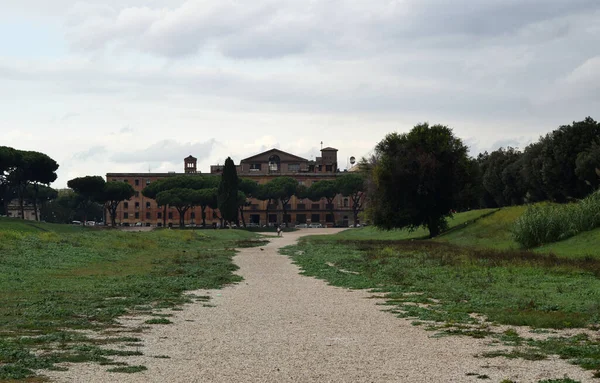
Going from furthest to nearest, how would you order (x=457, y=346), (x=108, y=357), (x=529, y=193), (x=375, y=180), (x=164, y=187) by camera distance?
(x=164, y=187)
(x=529, y=193)
(x=375, y=180)
(x=457, y=346)
(x=108, y=357)

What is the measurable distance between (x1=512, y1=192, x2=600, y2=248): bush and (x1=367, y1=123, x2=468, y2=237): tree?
23320mm

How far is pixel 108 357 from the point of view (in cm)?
1558

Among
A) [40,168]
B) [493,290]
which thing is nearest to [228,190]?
[40,168]

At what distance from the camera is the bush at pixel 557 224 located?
5162 cm

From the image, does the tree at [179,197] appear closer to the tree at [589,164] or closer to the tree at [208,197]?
the tree at [208,197]

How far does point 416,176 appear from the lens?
255 feet

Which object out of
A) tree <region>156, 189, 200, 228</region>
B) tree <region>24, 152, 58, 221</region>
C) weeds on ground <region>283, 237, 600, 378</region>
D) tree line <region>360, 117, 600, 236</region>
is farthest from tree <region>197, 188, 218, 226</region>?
weeds on ground <region>283, 237, 600, 378</region>

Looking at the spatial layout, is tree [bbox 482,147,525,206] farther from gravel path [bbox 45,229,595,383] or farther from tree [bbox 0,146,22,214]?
gravel path [bbox 45,229,595,383]

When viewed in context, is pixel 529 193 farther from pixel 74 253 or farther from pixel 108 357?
pixel 108 357

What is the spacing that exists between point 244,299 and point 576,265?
54.7 feet

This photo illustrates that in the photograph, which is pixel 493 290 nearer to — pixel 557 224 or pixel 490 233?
pixel 557 224

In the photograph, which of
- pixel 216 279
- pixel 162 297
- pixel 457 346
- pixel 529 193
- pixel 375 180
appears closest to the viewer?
pixel 457 346

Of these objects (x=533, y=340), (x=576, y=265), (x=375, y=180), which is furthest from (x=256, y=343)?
(x=375, y=180)

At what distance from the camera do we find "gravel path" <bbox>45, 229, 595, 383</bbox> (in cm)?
1393
